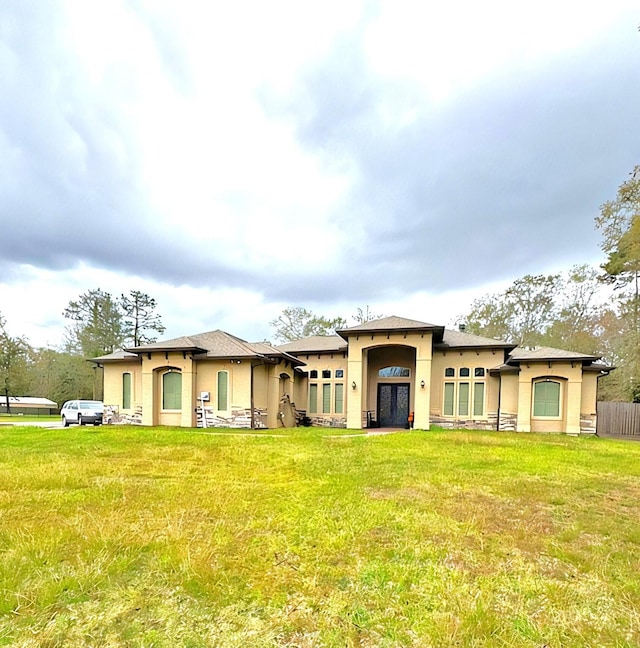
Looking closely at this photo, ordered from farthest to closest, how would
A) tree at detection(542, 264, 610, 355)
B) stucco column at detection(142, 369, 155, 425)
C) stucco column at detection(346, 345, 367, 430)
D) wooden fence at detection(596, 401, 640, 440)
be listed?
1. tree at detection(542, 264, 610, 355)
2. stucco column at detection(346, 345, 367, 430)
3. stucco column at detection(142, 369, 155, 425)
4. wooden fence at detection(596, 401, 640, 440)

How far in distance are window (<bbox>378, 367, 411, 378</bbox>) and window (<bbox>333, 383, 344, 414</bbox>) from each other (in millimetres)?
2056

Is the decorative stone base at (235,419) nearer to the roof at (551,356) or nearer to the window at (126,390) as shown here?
the window at (126,390)

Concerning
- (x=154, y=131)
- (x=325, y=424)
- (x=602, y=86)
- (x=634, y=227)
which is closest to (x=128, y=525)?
(x=154, y=131)

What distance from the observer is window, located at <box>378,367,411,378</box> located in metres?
18.7

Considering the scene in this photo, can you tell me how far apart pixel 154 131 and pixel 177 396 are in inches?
389

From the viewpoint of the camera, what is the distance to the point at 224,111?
10688 millimetres

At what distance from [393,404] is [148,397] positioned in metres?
11.0

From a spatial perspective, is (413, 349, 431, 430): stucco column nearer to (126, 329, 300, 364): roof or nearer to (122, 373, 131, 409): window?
(126, 329, 300, 364): roof

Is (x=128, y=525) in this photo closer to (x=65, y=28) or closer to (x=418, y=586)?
(x=418, y=586)

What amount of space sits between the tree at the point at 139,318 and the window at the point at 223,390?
24158 millimetres

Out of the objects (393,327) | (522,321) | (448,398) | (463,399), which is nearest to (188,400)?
(393,327)

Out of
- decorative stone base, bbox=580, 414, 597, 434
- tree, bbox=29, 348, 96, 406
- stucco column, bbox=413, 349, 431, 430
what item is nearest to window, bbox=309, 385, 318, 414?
stucco column, bbox=413, 349, 431, 430

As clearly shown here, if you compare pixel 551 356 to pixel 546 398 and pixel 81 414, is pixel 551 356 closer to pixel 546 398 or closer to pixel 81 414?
pixel 546 398

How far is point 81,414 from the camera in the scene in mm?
18375
